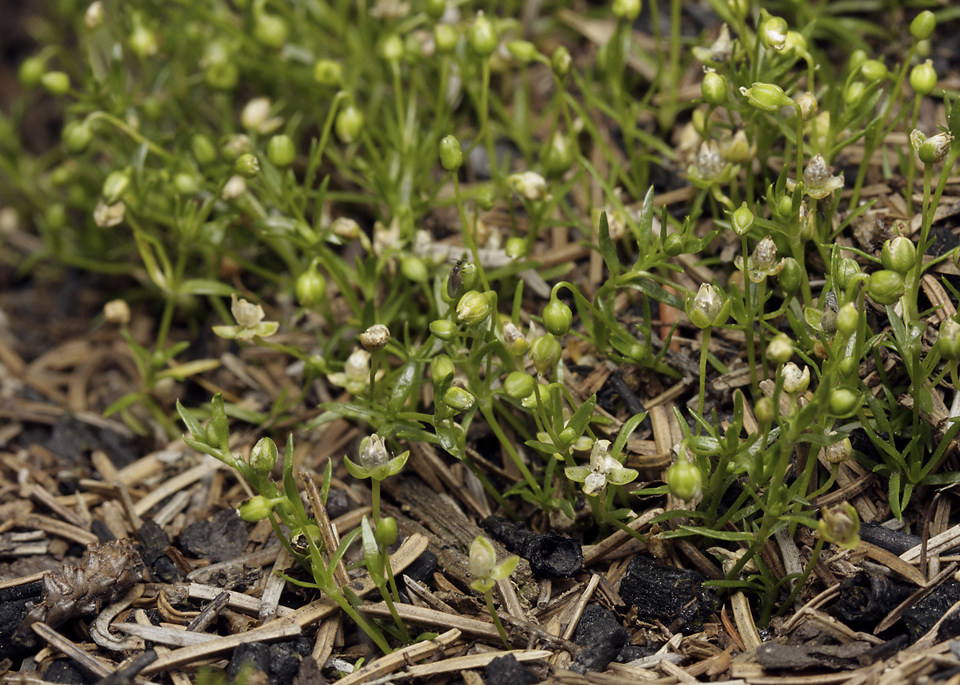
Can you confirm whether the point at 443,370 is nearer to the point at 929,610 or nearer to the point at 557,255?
the point at 557,255

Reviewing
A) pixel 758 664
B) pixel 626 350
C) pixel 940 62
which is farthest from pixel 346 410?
pixel 940 62

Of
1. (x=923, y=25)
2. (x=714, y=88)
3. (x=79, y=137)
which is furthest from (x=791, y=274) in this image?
(x=79, y=137)

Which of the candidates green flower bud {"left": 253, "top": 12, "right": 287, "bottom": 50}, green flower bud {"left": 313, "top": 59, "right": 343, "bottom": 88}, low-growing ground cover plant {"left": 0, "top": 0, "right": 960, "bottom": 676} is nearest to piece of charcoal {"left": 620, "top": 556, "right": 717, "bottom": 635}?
low-growing ground cover plant {"left": 0, "top": 0, "right": 960, "bottom": 676}

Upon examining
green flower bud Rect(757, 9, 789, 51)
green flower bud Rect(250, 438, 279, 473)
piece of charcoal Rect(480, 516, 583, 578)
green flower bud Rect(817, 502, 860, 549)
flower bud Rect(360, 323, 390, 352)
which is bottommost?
piece of charcoal Rect(480, 516, 583, 578)

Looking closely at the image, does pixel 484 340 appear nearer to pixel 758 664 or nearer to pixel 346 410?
pixel 346 410

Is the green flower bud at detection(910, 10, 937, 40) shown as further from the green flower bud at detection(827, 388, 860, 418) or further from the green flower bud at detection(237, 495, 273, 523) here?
the green flower bud at detection(237, 495, 273, 523)

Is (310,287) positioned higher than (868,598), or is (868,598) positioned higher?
(310,287)

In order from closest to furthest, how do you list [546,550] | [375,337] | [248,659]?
[248,659]
[375,337]
[546,550]
